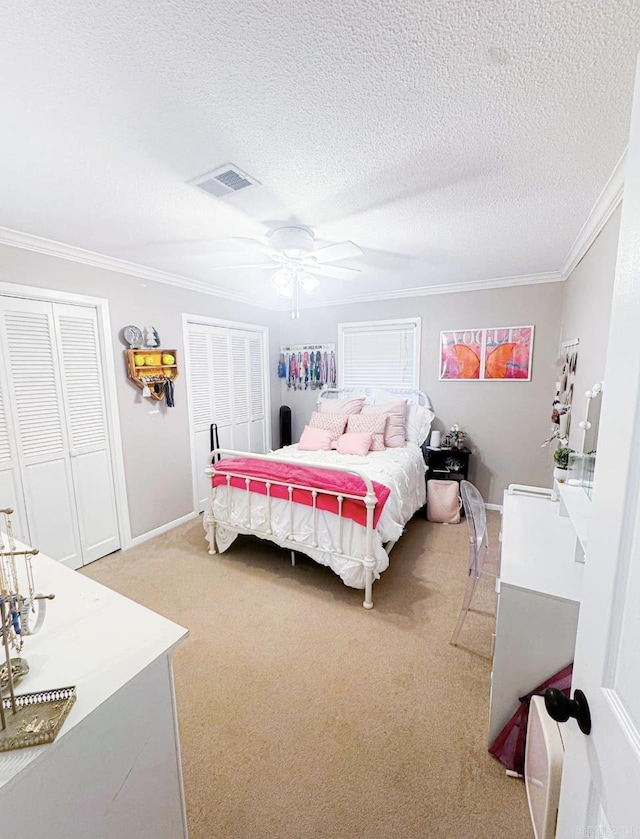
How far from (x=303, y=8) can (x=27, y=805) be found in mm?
1831

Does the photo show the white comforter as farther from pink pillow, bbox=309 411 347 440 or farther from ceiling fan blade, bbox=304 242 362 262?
ceiling fan blade, bbox=304 242 362 262

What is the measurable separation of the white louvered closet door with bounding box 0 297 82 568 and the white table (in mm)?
1936

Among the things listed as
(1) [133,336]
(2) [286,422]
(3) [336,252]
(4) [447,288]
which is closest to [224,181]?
(3) [336,252]

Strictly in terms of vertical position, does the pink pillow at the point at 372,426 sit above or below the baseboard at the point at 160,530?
above

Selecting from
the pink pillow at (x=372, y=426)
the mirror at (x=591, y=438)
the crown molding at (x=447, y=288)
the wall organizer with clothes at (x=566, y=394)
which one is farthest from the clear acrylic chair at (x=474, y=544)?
the crown molding at (x=447, y=288)

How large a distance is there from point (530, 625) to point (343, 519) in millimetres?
1232

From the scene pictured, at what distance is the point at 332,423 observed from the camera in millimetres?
3824

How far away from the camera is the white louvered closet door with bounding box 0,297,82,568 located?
2396mm

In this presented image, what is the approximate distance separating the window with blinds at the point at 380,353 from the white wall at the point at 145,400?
64.6 inches

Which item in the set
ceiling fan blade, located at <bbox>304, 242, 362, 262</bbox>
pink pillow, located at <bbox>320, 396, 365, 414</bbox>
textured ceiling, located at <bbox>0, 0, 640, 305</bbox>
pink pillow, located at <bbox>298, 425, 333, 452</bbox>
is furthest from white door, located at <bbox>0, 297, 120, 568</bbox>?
pink pillow, located at <bbox>320, 396, 365, 414</bbox>

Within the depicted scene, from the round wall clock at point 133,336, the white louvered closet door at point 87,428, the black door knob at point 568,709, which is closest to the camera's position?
the black door knob at point 568,709

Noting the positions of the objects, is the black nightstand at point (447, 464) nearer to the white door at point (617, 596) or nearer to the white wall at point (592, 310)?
the white wall at point (592, 310)

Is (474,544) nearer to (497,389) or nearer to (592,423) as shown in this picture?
(592,423)

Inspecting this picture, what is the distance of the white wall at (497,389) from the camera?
346cm
